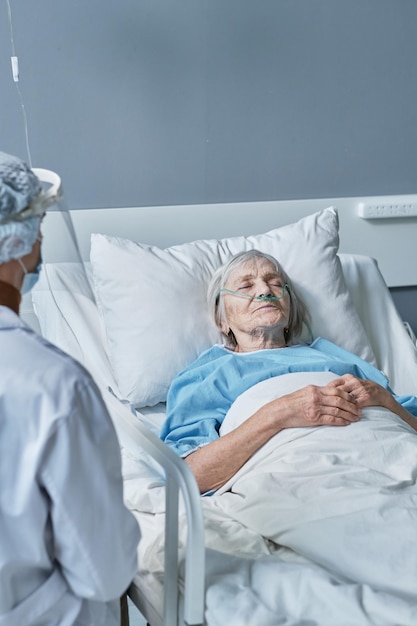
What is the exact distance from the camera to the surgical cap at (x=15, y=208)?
137 centimetres

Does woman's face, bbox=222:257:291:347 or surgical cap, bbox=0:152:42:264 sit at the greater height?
surgical cap, bbox=0:152:42:264

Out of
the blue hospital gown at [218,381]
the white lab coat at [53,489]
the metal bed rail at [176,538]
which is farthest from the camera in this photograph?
the blue hospital gown at [218,381]

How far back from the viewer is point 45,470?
129cm

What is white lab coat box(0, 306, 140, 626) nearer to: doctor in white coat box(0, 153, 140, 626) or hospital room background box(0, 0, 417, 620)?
doctor in white coat box(0, 153, 140, 626)

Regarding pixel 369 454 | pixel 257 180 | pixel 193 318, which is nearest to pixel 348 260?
pixel 257 180

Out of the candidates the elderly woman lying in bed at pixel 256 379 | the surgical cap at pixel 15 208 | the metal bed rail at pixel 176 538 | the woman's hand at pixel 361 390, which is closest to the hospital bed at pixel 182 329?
the metal bed rail at pixel 176 538

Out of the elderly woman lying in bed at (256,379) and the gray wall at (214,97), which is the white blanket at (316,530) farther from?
the gray wall at (214,97)

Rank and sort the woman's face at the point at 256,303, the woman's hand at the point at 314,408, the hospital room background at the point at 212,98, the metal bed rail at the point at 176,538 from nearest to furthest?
the metal bed rail at the point at 176,538, the woman's hand at the point at 314,408, the woman's face at the point at 256,303, the hospital room background at the point at 212,98

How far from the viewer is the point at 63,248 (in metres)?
1.72

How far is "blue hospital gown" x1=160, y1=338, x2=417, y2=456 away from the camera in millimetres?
2410

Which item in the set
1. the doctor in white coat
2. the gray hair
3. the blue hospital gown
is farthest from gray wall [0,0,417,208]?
the doctor in white coat

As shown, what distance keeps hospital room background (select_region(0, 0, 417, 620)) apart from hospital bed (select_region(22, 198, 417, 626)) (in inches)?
4.4

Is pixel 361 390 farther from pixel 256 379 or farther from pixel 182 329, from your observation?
pixel 182 329

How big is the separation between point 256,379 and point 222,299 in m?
0.32
